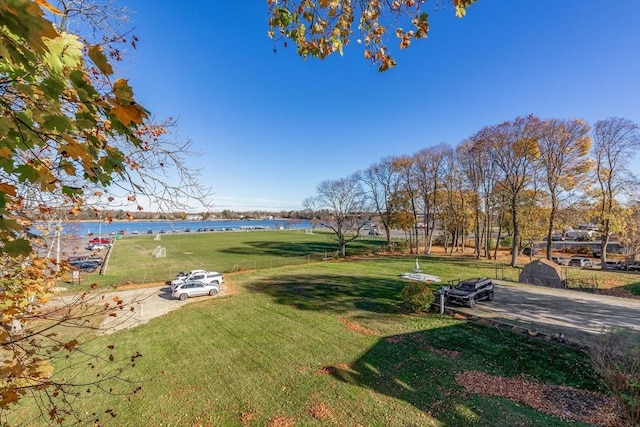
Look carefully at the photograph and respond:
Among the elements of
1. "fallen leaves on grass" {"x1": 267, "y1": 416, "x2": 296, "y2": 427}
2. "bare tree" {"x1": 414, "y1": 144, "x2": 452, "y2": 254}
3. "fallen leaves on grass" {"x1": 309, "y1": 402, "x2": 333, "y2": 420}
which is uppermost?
"bare tree" {"x1": 414, "y1": 144, "x2": 452, "y2": 254}

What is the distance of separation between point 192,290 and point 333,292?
9.92 meters

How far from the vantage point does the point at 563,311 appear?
1554 centimetres

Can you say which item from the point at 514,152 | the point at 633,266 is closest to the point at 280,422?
the point at 514,152

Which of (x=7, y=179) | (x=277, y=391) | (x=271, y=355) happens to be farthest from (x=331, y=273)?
(x=7, y=179)

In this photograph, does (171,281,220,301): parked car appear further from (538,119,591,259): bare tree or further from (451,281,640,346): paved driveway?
(538,119,591,259): bare tree

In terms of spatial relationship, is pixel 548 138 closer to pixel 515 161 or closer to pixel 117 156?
pixel 515 161

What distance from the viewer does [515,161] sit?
2944 centimetres

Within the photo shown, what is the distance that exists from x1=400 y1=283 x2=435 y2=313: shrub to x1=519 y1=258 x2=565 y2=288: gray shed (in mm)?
12906

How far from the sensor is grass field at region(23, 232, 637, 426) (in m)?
7.78

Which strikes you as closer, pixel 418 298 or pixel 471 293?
pixel 418 298

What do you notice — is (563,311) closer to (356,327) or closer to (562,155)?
(356,327)

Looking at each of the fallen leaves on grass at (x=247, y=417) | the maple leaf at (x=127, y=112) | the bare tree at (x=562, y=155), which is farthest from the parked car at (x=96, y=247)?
the bare tree at (x=562, y=155)

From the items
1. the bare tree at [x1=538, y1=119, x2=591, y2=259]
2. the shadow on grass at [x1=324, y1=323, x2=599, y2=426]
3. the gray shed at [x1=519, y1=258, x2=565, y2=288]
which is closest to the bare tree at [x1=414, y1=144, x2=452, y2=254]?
the bare tree at [x1=538, y1=119, x2=591, y2=259]

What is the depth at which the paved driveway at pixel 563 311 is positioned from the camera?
508 inches
